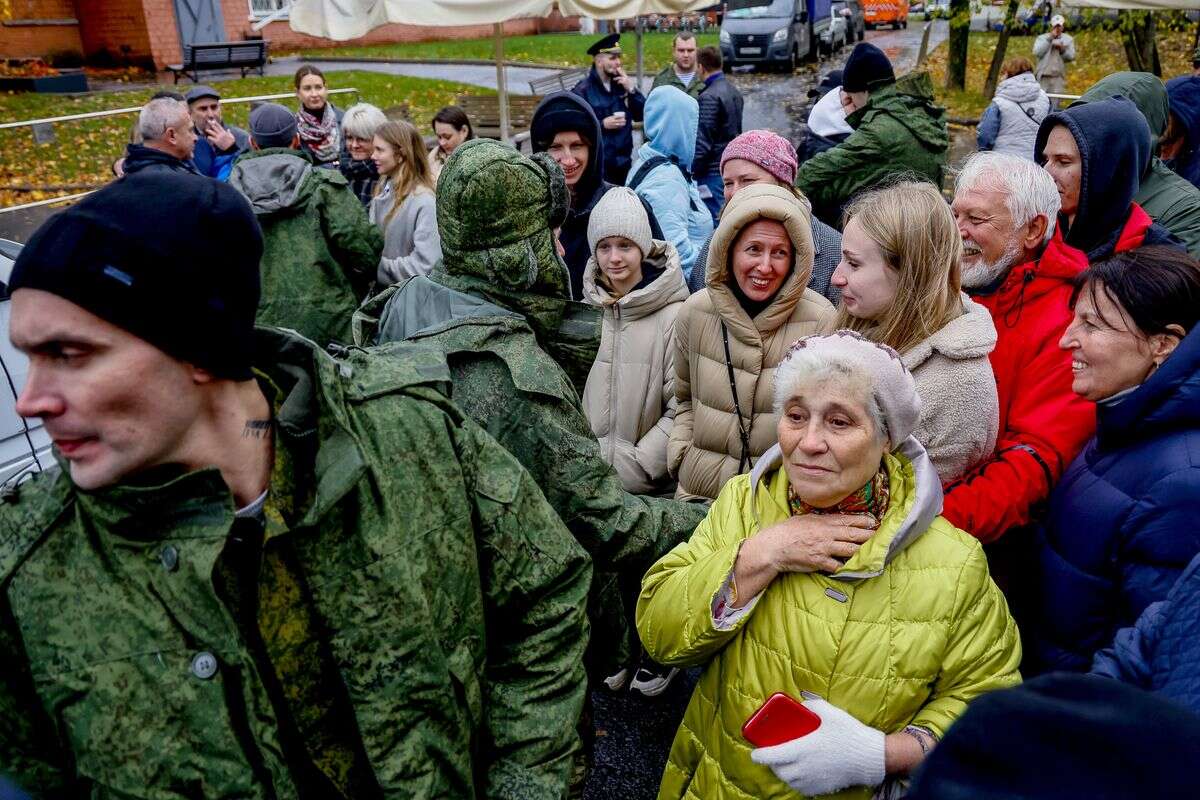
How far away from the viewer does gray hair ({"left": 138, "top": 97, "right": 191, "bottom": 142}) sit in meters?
5.53

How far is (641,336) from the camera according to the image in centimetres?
383

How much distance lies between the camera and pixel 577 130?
16.3 feet

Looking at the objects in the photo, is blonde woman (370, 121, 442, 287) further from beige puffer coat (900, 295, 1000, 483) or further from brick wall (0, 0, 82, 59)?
brick wall (0, 0, 82, 59)

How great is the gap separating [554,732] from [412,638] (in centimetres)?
37

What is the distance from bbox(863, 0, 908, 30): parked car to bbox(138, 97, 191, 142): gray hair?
3083 centimetres

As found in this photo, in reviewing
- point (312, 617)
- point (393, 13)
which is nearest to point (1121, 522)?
point (312, 617)

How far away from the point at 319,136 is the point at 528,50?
23.3 metres

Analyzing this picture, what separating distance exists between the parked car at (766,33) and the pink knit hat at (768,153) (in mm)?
19098

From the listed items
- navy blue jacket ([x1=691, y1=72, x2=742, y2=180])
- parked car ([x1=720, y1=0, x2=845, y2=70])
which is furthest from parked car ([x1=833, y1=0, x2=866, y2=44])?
navy blue jacket ([x1=691, y1=72, x2=742, y2=180])

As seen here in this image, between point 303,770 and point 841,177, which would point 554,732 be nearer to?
point 303,770

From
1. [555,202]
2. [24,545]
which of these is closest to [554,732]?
[24,545]

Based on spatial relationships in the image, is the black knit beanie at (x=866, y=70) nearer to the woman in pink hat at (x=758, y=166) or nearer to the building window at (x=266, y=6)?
the woman in pink hat at (x=758, y=166)

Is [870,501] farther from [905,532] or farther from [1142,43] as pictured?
[1142,43]

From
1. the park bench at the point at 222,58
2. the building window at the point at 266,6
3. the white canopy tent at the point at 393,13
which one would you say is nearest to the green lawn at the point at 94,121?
the park bench at the point at 222,58
